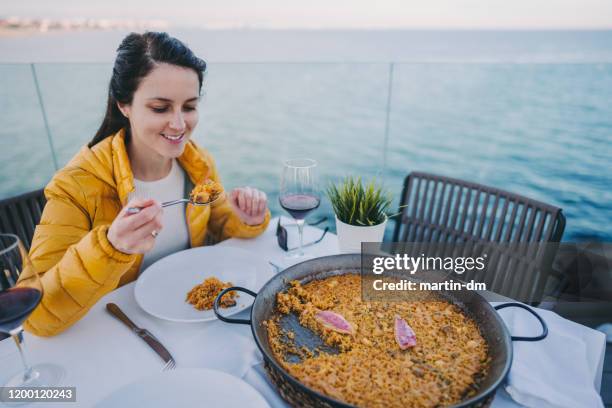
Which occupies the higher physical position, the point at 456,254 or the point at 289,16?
the point at 289,16

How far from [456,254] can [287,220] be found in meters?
0.98

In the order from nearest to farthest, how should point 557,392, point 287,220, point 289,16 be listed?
point 557,392
point 287,220
point 289,16

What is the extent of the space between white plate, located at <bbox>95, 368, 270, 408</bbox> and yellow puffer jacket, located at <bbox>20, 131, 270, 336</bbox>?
1.38ft

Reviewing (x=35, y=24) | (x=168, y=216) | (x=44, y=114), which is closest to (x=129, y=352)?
(x=168, y=216)

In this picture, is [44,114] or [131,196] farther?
[44,114]

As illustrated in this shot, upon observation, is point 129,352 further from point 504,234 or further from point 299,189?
point 504,234

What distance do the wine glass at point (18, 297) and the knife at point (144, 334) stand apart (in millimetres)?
210

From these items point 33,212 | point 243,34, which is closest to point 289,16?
point 243,34

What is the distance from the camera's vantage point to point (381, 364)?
92 centimetres

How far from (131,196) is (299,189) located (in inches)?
33.5

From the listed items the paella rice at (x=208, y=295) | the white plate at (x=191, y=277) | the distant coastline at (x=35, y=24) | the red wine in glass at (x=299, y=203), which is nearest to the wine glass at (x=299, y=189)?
the red wine in glass at (x=299, y=203)

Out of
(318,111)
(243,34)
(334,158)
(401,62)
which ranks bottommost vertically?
(334,158)

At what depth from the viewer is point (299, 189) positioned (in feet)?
4.77

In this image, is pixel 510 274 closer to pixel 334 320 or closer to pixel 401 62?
pixel 334 320
